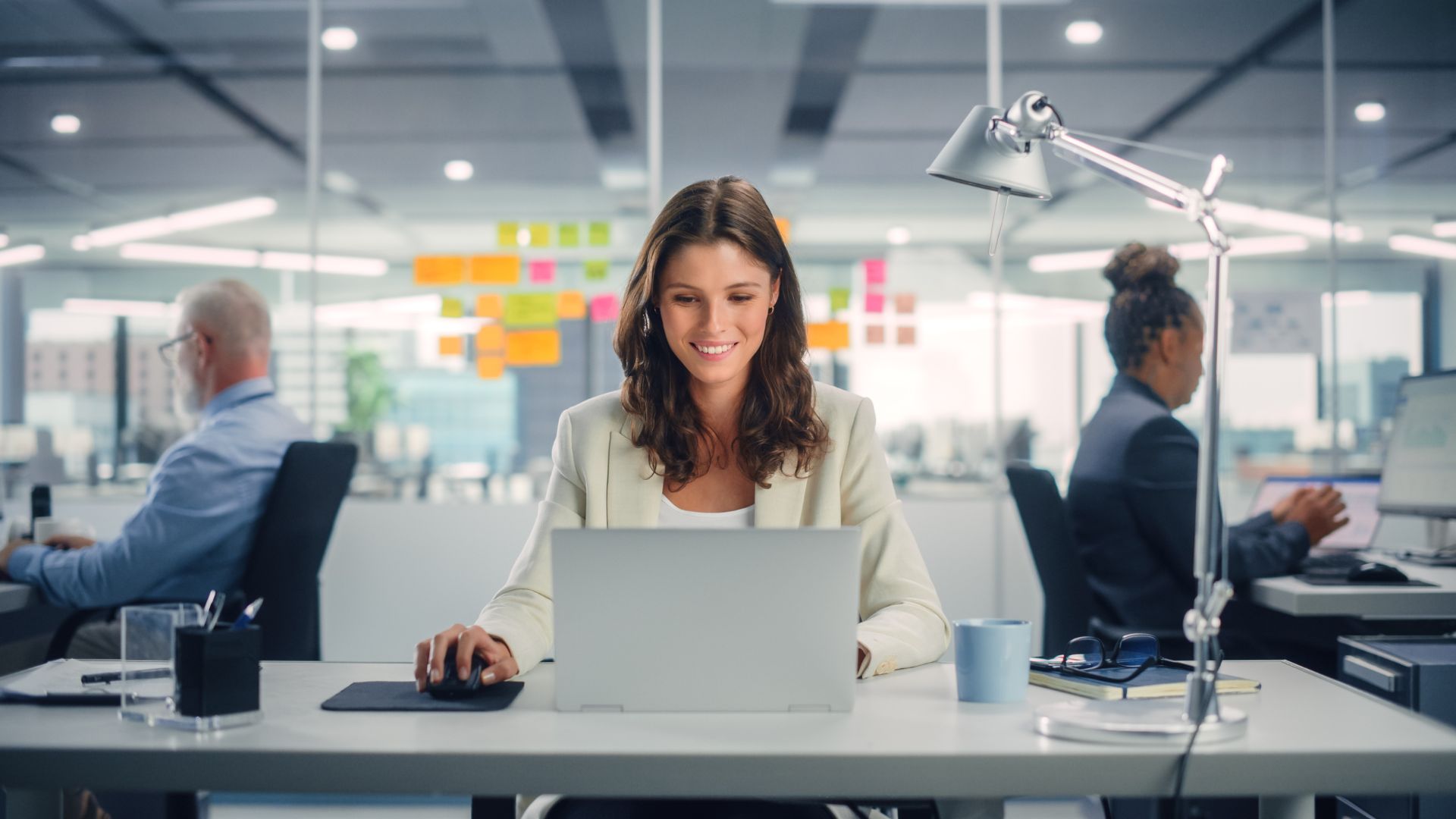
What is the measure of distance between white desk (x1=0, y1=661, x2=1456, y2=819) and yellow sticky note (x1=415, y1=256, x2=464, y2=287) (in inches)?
123

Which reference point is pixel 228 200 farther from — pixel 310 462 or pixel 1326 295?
pixel 1326 295

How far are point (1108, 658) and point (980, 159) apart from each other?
2.27 ft

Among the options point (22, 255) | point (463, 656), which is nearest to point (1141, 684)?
point (463, 656)

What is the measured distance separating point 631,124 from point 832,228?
852mm

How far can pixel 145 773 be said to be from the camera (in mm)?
1131

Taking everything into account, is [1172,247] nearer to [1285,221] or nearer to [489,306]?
[1285,221]

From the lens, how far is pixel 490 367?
4273 mm

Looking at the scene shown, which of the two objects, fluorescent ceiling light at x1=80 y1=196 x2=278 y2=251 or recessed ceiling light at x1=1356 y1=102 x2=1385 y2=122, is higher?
recessed ceiling light at x1=1356 y1=102 x2=1385 y2=122

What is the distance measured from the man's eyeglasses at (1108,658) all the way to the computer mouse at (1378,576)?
147cm

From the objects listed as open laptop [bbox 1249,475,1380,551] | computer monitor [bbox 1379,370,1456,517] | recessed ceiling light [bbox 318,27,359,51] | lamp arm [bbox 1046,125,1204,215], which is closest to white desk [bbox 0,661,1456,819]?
lamp arm [bbox 1046,125,1204,215]

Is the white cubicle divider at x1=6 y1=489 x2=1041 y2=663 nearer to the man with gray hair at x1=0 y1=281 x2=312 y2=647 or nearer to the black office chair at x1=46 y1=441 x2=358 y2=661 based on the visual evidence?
the man with gray hair at x1=0 y1=281 x2=312 y2=647

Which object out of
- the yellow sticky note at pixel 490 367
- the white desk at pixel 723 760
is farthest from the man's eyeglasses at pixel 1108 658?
the yellow sticky note at pixel 490 367

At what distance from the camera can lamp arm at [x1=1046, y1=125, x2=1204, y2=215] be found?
1280 mm

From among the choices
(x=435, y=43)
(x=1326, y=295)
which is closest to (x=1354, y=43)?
(x=1326, y=295)
